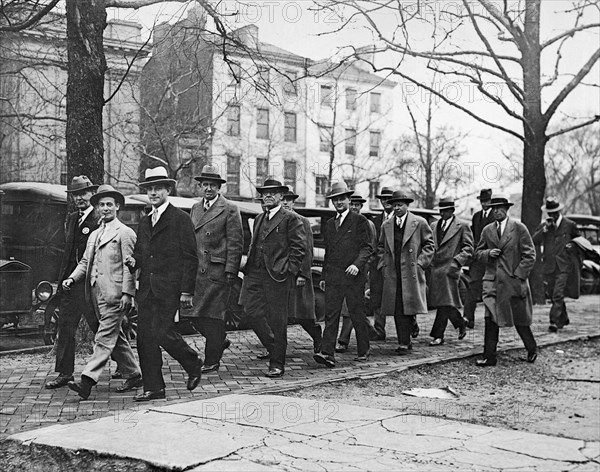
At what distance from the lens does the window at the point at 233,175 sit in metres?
28.9

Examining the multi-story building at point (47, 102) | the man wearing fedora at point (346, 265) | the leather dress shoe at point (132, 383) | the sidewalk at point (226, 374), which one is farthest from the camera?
the multi-story building at point (47, 102)

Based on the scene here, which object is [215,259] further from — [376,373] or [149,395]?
[376,373]

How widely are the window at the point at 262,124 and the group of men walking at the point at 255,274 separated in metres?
15.9

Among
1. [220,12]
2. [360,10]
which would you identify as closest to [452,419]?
[220,12]

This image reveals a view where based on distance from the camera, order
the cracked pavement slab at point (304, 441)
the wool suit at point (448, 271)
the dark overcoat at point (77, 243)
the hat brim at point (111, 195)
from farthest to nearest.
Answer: the wool suit at point (448, 271) < the dark overcoat at point (77, 243) < the hat brim at point (111, 195) < the cracked pavement slab at point (304, 441)

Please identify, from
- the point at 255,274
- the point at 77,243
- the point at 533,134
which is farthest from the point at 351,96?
the point at 77,243

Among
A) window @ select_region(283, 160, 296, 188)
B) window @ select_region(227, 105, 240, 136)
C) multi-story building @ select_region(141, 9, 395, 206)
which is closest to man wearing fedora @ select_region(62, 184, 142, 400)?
multi-story building @ select_region(141, 9, 395, 206)

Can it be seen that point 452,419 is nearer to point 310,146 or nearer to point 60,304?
point 60,304

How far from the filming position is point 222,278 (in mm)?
9414

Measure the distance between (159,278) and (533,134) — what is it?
1230 centimetres

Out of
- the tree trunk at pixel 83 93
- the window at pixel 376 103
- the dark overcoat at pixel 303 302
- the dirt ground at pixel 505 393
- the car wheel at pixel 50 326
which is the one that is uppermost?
the window at pixel 376 103

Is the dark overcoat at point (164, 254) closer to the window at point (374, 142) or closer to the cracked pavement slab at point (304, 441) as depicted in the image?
Answer: the cracked pavement slab at point (304, 441)

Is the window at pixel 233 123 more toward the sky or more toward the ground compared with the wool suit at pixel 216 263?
more toward the sky

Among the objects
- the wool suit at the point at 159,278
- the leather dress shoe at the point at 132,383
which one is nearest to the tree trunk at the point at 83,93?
the wool suit at the point at 159,278
